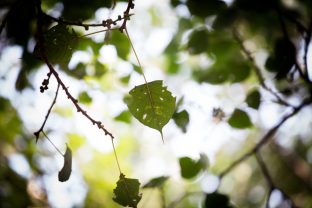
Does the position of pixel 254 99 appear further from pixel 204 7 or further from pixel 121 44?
pixel 121 44

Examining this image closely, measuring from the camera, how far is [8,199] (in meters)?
2.15

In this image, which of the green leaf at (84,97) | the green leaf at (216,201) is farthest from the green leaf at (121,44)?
the green leaf at (216,201)

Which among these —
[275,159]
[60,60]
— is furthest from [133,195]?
[275,159]

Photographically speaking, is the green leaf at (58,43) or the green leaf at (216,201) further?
the green leaf at (216,201)

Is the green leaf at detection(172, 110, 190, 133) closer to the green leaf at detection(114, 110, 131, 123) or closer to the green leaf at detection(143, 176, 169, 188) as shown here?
the green leaf at detection(143, 176, 169, 188)

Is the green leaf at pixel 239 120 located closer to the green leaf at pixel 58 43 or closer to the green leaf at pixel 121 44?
the green leaf at pixel 121 44

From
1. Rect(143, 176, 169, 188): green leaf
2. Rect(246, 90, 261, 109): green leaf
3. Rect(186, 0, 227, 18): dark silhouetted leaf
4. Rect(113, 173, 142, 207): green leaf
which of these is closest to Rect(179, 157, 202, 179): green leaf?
Rect(143, 176, 169, 188): green leaf

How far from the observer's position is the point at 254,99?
136cm

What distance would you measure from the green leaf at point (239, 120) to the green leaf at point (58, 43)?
2.51ft

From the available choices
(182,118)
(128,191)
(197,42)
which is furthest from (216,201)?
(197,42)

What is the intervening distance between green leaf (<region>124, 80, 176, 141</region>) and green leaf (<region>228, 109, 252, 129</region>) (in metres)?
0.58

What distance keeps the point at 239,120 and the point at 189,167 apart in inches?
11.7

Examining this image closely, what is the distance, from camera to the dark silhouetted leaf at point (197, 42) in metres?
1.49

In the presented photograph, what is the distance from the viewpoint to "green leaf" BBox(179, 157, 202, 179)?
1374 mm
